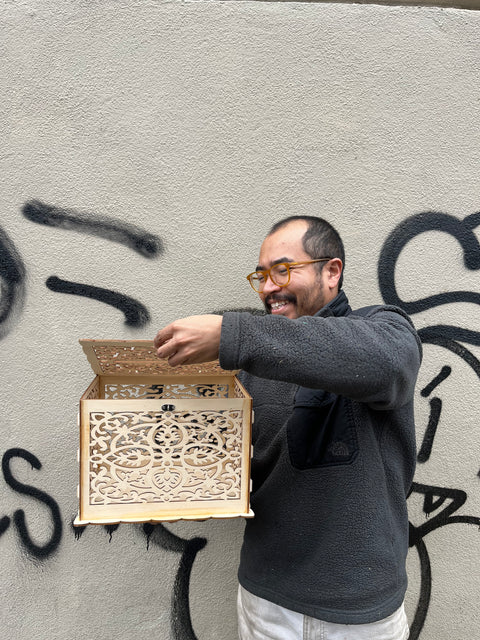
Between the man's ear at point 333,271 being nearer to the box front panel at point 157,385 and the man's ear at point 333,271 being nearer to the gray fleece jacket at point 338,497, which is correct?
the gray fleece jacket at point 338,497

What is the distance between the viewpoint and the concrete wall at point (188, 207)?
5.40 ft

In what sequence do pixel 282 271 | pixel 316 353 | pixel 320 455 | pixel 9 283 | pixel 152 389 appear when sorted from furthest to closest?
pixel 9 283 < pixel 152 389 < pixel 282 271 < pixel 320 455 < pixel 316 353

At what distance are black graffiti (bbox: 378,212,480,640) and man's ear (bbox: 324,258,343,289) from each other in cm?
50

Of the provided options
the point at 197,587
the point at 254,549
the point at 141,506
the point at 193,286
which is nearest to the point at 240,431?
the point at 141,506

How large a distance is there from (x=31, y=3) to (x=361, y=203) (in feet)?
4.34

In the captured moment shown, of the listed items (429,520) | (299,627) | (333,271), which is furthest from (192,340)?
(429,520)

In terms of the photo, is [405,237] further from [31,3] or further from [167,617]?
A: [167,617]

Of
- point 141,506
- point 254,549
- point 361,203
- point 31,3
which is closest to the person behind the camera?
point 141,506

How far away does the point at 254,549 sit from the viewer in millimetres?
1318

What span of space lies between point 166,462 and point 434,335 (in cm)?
115

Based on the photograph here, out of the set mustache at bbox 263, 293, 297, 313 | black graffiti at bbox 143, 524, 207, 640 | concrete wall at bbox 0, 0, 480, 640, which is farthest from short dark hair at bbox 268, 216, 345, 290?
black graffiti at bbox 143, 524, 207, 640

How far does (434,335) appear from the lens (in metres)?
1.76

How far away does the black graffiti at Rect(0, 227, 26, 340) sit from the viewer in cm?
165

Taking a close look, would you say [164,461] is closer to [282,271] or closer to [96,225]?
[282,271]
